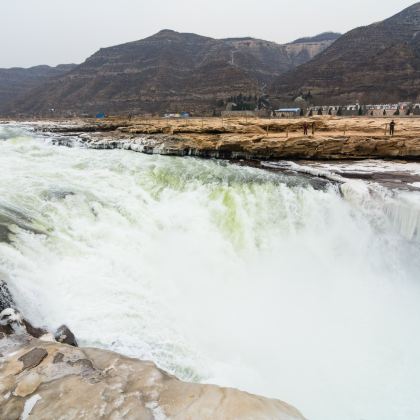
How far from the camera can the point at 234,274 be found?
898 cm

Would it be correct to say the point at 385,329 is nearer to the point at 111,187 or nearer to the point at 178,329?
the point at 178,329

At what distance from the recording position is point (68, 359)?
11.8 ft

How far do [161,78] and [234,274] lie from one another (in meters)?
102

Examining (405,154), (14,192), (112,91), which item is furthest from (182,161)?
(112,91)

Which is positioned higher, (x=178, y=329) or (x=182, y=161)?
(x=182, y=161)

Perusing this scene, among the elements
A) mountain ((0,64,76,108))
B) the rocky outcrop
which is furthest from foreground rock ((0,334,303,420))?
mountain ((0,64,76,108))

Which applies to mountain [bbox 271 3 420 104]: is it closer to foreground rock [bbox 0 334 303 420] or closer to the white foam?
foreground rock [bbox 0 334 303 420]

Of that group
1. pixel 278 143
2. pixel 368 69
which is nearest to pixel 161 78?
pixel 368 69

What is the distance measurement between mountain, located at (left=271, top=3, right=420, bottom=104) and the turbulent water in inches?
2302

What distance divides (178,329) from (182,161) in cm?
982

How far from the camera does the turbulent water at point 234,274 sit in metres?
5.96

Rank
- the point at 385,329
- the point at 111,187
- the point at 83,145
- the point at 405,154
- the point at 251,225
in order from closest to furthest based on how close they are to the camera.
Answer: the point at 385,329, the point at 251,225, the point at 111,187, the point at 405,154, the point at 83,145

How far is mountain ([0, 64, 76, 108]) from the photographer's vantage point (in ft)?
502

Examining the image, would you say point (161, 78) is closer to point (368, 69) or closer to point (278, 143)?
point (368, 69)
